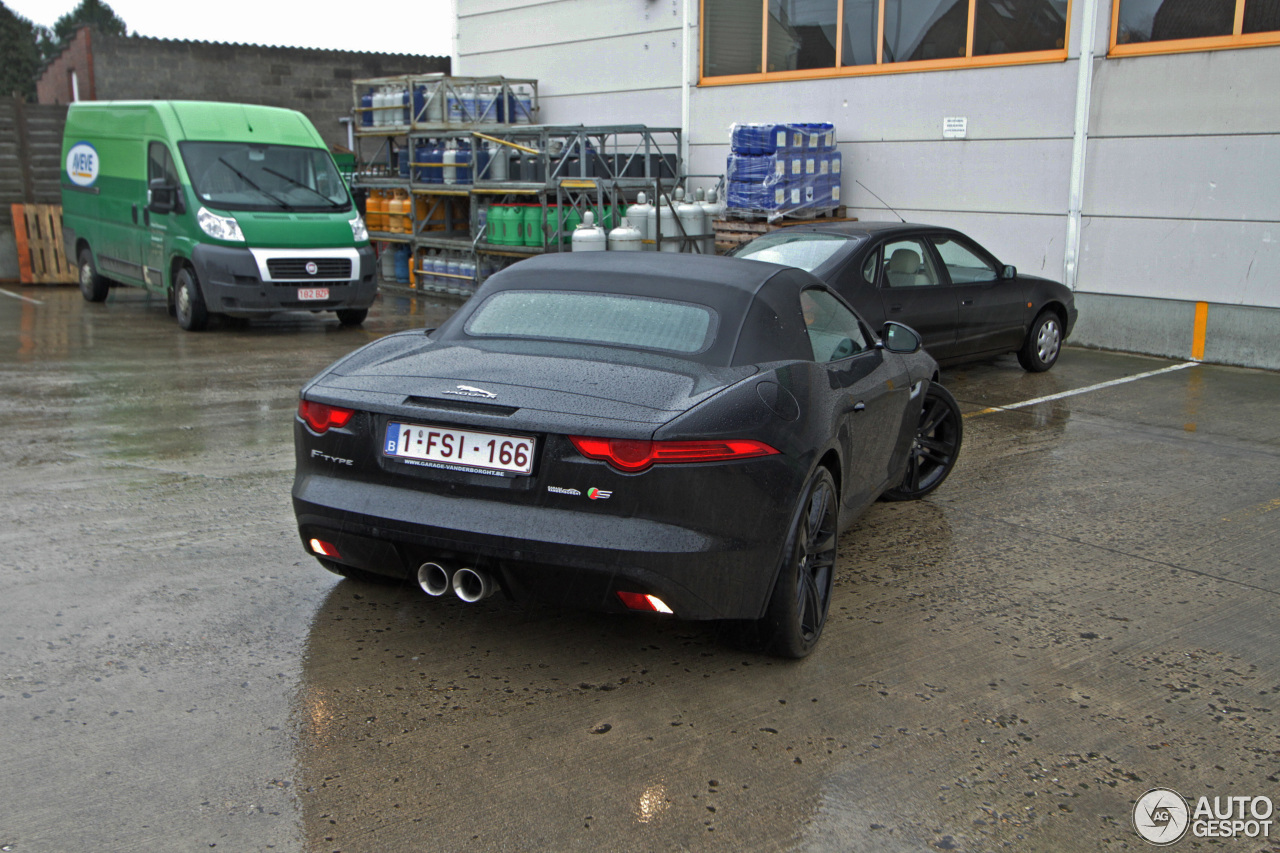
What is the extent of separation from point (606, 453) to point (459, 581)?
0.67 m

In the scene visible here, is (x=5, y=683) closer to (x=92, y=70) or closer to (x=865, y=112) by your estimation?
(x=865, y=112)

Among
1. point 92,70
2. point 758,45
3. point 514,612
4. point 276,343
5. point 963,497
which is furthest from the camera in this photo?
point 92,70

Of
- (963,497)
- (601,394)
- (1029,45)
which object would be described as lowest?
(963,497)

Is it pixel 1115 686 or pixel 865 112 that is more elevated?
pixel 865 112

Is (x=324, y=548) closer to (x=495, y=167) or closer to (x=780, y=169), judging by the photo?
(x=780, y=169)

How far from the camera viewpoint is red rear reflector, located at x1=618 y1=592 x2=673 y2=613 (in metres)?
3.63

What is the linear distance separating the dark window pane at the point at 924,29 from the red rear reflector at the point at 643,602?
11.0m

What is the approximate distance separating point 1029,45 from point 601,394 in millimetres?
10492

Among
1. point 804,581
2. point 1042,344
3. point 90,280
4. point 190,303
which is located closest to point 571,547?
point 804,581

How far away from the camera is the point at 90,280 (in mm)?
15359

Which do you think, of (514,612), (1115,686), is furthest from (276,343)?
(1115,686)

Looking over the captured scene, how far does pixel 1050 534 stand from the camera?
5719 millimetres

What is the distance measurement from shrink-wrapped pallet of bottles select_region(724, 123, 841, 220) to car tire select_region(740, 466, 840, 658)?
920cm

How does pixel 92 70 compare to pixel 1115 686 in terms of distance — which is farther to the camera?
pixel 92 70
